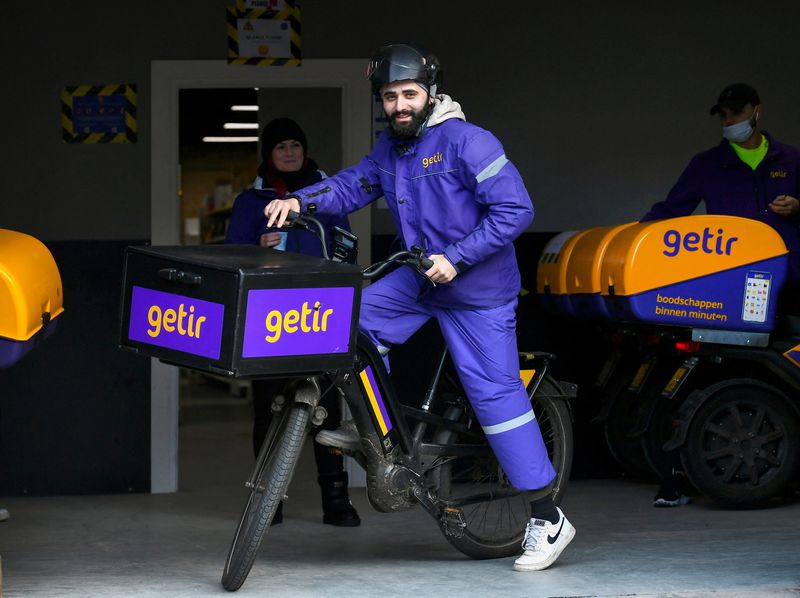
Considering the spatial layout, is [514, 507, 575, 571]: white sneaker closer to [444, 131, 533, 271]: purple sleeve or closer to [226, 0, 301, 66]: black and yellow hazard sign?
[444, 131, 533, 271]: purple sleeve

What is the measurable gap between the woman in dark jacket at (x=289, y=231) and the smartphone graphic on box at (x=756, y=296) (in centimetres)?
174

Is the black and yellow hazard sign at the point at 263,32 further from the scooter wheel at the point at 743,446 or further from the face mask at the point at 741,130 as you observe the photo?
the scooter wheel at the point at 743,446

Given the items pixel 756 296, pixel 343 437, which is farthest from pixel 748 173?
pixel 343 437

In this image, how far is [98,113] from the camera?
6.28m

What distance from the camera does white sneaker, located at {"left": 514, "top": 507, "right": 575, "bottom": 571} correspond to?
4469 mm

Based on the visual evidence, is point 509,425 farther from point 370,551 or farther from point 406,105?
point 406,105

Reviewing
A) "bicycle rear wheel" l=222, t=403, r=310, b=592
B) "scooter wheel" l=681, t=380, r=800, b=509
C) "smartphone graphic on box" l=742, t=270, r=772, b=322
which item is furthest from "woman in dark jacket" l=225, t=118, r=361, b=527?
"smartphone graphic on box" l=742, t=270, r=772, b=322

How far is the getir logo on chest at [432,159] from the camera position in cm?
433

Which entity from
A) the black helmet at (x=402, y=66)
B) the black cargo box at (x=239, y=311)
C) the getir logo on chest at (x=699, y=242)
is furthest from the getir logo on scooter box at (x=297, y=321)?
the getir logo on chest at (x=699, y=242)

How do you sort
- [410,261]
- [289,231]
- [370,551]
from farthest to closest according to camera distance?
[289,231] → [370,551] → [410,261]

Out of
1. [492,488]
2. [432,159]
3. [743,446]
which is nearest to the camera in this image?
[432,159]

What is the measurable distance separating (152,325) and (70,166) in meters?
2.79

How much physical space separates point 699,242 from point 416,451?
171 centimetres

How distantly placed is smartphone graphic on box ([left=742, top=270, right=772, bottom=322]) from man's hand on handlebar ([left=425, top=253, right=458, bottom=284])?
6.15 feet
